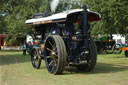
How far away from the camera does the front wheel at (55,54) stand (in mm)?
8453

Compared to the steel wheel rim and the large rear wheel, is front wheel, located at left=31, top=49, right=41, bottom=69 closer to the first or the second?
the steel wheel rim

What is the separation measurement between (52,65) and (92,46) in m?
1.81

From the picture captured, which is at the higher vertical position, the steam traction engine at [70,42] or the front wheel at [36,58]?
the steam traction engine at [70,42]

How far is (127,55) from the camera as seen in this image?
1841 cm

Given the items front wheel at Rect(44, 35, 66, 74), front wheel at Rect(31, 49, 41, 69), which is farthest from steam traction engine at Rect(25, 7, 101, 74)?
front wheel at Rect(31, 49, 41, 69)

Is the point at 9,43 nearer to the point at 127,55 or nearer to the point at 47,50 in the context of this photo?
the point at 127,55

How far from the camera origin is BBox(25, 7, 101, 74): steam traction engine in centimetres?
863

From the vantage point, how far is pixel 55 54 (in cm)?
891

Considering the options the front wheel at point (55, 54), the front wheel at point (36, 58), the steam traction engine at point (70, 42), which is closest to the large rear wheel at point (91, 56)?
the steam traction engine at point (70, 42)

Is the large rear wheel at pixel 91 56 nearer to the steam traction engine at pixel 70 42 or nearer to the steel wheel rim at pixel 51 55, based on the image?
the steam traction engine at pixel 70 42

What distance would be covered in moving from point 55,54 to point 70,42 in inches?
30.4

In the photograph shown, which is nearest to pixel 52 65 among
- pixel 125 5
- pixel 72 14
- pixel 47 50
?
pixel 47 50

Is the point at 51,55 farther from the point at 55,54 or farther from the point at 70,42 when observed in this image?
the point at 70,42

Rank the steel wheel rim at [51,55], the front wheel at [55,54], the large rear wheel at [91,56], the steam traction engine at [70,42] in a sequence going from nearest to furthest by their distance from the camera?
the front wheel at [55,54]
the steam traction engine at [70,42]
the steel wheel rim at [51,55]
the large rear wheel at [91,56]
